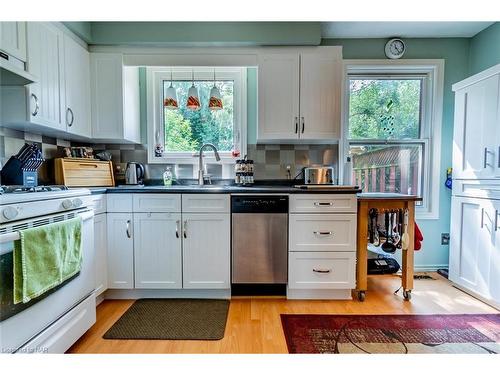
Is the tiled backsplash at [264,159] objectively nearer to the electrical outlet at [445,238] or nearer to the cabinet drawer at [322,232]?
the cabinet drawer at [322,232]

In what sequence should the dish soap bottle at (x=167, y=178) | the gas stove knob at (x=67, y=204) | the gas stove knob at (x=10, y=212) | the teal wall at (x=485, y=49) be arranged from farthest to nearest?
the dish soap bottle at (x=167, y=178), the teal wall at (x=485, y=49), the gas stove knob at (x=67, y=204), the gas stove knob at (x=10, y=212)

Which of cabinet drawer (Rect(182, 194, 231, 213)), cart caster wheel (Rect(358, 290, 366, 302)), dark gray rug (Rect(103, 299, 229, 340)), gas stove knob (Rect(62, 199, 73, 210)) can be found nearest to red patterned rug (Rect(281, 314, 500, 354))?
cart caster wheel (Rect(358, 290, 366, 302))

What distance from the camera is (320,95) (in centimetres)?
224

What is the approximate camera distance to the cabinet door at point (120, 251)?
199cm

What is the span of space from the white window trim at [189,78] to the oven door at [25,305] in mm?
1247

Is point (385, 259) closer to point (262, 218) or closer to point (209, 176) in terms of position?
point (262, 218)

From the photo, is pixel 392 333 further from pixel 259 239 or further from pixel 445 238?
pixel 445 238

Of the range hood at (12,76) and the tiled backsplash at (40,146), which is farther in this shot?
the tiled backsplash at (40,146)

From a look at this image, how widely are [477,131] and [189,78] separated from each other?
2.64m

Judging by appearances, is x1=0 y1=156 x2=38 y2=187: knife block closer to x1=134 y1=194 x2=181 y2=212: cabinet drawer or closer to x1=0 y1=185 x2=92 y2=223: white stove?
x1=0 y1=185 x2=92 y2=223: white stove

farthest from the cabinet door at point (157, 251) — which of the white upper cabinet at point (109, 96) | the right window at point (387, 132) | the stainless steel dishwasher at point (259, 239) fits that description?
Answer: the right window at point (387, 132)

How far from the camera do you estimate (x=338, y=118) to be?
225 centimetres
